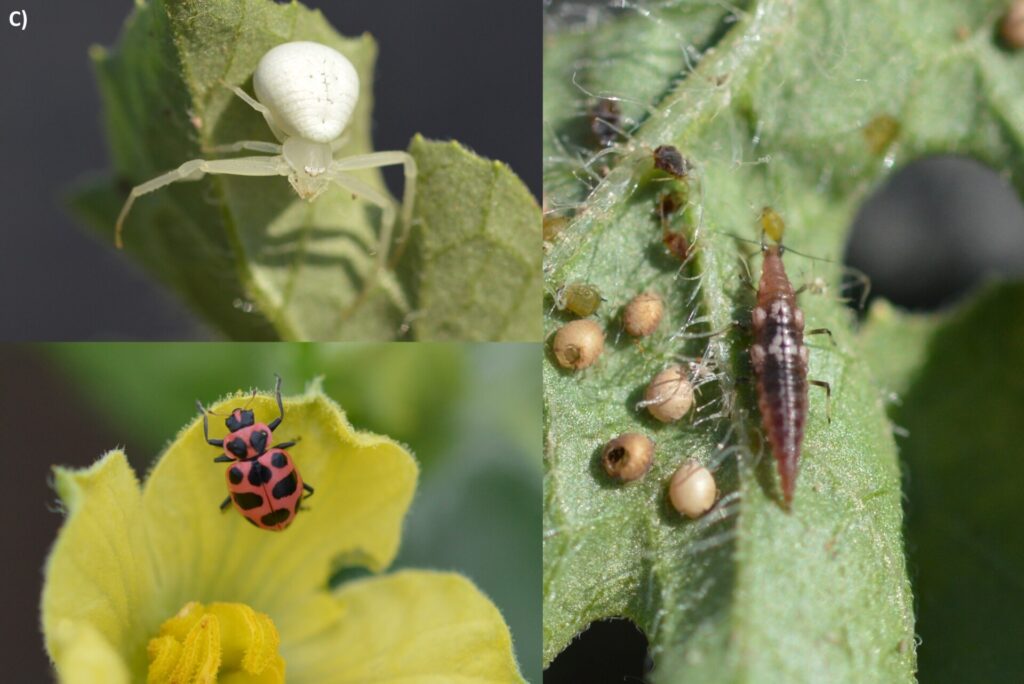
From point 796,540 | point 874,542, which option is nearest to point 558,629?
point 796,540

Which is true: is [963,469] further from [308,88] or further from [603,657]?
[308,88]

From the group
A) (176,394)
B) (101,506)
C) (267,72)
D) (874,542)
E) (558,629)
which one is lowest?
(558,629)

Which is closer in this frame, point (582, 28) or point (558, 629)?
point (558, 629)

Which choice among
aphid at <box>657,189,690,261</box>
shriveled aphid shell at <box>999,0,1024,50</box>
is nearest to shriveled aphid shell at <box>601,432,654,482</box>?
aphid at <box>657,189,690,261</box>

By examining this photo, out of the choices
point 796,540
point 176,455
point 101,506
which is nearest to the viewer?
point 101,506

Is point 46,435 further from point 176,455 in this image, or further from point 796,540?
point 796,540

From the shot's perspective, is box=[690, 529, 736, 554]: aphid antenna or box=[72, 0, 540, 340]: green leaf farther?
box=[72, 0, 540, 340]: green leaf

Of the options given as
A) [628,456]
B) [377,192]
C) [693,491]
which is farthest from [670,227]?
[377,192]

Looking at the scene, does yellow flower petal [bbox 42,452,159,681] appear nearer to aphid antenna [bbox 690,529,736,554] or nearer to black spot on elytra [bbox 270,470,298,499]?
black spot on elytra [bbox 270,470,298,499]
